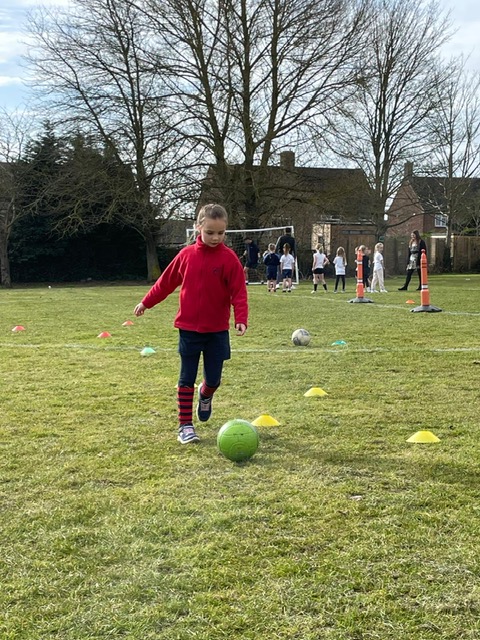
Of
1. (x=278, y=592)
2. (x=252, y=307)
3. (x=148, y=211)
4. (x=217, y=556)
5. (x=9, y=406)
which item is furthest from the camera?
(x=148, y=211)

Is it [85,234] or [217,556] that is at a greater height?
[85,234]

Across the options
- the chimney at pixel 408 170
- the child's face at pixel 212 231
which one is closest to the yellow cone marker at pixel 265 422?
the child's face at pixel 212 231

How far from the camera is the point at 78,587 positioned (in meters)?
2.63

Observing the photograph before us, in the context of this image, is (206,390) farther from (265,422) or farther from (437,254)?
(437,254)

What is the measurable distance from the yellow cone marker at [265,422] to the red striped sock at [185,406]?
0.54 metres

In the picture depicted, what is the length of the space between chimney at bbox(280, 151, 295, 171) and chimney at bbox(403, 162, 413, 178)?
8.68 metres

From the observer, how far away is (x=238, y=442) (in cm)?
425

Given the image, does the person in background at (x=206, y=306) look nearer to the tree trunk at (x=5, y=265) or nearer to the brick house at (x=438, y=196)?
the tree trunk at (x=5, y=265)

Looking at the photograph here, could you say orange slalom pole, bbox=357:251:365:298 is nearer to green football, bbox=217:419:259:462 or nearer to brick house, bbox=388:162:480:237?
green football, bbox=217:419:259:462

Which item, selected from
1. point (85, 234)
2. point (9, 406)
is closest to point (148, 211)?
point (85, 234)

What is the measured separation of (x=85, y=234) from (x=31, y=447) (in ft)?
111

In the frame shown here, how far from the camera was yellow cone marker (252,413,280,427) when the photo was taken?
16.8 feet

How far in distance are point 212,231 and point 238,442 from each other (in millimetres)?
1557

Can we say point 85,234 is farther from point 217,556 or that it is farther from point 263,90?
point 217,556
